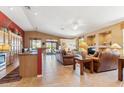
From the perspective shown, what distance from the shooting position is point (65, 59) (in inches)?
305

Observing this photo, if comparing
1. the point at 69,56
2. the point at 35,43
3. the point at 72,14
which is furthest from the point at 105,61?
the point at 35,43

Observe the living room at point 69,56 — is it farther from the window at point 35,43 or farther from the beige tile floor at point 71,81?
the window at point 35,43

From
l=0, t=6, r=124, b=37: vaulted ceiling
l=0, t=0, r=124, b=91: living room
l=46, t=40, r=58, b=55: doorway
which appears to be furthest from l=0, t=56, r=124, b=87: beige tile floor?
l=46, t=40, r=58, b=55: doorway

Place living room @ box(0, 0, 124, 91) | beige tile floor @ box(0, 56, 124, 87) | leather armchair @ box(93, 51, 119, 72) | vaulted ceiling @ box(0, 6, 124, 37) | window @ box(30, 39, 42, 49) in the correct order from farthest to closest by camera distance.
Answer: window @ box(30, 39, 42, 49), vaulted ceiling @ box(0, 6, 124, 37), leather armchair @ box(93, 51, 119, 72), living room @ box(0, 0, 124, 91), beige tile floor @ box(0, 56, 124, 87)

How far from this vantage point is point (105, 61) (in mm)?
5805

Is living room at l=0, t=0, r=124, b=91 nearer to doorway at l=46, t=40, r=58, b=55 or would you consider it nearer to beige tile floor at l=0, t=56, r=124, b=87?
beige tile floor at l=0, t=56, r=124, b=87

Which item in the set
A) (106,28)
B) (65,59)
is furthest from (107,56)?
(106,28)

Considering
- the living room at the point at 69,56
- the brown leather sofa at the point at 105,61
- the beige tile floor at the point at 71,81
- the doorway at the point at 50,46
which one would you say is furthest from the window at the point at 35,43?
the beige tile floor at the point at 71,81

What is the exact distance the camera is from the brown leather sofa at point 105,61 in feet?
18.6

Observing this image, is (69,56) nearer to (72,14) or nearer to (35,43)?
(72,14)

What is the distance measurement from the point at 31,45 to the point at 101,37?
9299 mm

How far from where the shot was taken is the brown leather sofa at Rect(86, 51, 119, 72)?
5670mm
